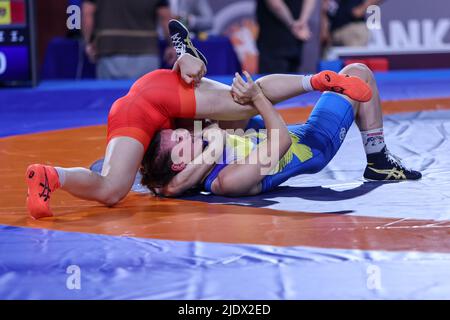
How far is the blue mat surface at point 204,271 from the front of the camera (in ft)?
7.25

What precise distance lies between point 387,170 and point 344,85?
0.46 meters

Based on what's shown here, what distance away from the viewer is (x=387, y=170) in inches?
141

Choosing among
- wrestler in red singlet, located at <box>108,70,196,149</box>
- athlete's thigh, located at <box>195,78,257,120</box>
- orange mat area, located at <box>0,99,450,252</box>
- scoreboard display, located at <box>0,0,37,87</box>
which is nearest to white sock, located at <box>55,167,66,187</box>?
orange mat area, located at <box>0,99,450,252</box>

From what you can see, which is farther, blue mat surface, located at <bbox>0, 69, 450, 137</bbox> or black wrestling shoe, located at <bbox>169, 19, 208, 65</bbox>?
blue mat surface, located at <bbox>0, 69, 450, 137</bbox>

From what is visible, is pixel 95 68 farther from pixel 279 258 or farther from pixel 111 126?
pixel 279 258

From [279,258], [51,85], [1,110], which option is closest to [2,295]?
[279,258]

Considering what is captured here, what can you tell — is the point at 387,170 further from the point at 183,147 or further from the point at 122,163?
the point at 122,163

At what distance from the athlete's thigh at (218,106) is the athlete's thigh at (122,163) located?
34cm

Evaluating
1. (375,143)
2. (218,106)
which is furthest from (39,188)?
(375,143)

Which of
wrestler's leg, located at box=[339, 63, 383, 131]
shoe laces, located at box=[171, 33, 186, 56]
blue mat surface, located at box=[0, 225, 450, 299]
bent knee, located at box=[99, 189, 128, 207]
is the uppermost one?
shoe laces, located at box=[171, 33, 186, 56]

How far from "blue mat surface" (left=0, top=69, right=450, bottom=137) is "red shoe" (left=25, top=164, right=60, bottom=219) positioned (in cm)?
220

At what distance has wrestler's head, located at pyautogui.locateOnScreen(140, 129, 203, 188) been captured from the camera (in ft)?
10.9

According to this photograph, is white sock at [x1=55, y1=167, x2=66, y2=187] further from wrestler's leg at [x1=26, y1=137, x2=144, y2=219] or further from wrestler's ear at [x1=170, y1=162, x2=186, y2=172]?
wrestler's ear at [x1=170, y1=162, x2=186, y2=172]

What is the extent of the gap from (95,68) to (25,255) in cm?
533
